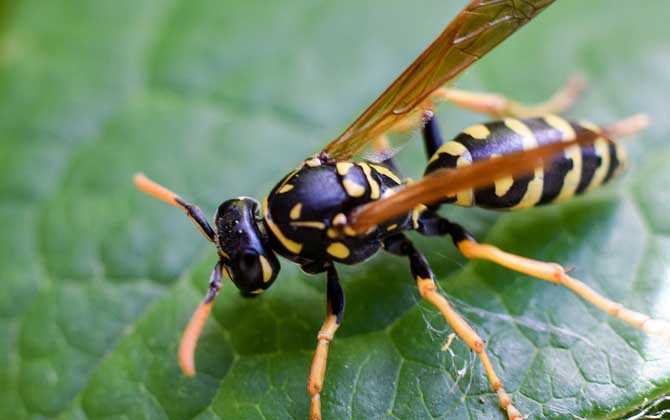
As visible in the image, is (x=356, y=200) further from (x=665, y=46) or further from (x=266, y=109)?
(x=665, y=46)

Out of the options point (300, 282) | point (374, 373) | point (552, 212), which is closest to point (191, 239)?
point (300, 282)

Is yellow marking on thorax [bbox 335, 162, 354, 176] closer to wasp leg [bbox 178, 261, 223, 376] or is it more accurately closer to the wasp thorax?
the wasp thorax

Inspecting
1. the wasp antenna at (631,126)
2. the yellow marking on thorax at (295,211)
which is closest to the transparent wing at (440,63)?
the yellow marking on thorax at (295,211)

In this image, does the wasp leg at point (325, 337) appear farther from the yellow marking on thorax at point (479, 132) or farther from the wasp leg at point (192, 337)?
the yellow marking on thorax at point (479, 132)

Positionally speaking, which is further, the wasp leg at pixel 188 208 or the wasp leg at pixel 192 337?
the wasp leg at pixel 188 208

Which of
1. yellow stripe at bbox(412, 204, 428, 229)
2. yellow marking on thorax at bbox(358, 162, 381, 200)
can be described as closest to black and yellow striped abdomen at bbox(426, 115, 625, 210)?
yellow stripe at bbox(412, 204, 428, 229)
